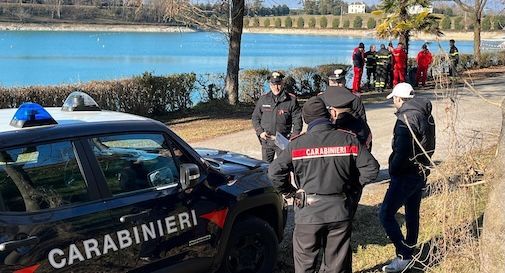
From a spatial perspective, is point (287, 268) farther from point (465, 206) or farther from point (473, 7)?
point (473, 7)

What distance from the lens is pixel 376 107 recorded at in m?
16.8

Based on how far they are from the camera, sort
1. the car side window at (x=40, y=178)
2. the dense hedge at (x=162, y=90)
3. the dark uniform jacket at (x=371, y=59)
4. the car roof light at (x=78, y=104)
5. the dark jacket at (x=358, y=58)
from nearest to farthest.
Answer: the car side window at (x=40, y=178) < the car roof light at (x=78, y=104) < the dense hedge at (x=162, y=90) < the dark jacket at (x=358, y=58) < the dark uniform jacket at (x=371, y=59)

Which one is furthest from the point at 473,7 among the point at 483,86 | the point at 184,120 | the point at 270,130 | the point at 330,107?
the point at 330,107

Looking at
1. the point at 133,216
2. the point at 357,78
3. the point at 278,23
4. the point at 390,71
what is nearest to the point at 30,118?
the point at 133,216

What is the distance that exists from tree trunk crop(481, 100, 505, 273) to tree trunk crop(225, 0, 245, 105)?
13.5m

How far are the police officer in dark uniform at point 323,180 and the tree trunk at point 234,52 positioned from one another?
12789mm

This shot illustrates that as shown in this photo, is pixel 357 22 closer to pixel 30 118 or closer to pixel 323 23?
pixel 323 23

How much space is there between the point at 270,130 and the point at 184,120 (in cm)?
793

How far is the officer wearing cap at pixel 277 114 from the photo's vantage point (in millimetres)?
7289

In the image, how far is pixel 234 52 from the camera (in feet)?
55.6

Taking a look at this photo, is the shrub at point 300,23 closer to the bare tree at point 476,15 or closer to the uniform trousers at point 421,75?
the bare tree at point 476,15

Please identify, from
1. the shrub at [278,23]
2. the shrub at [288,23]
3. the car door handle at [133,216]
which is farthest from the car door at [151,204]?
the shrub at [288,23]

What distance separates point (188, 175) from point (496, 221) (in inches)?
85.8

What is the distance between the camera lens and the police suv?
3.40 meters
